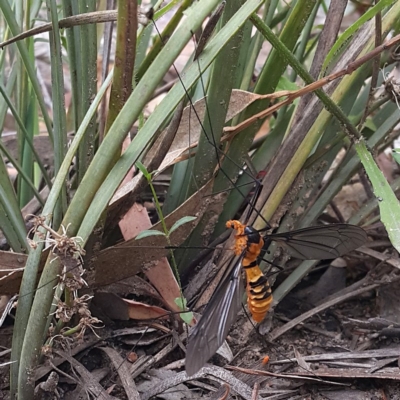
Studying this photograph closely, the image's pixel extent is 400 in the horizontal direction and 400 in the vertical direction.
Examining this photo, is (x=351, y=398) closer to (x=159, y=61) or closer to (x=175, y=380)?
(x=175, y=380)

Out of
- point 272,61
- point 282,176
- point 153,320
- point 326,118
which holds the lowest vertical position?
point 153,320

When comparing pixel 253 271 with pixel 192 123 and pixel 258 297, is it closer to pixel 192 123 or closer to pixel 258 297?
pixel 258 297

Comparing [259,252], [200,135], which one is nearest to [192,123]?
[200,135]

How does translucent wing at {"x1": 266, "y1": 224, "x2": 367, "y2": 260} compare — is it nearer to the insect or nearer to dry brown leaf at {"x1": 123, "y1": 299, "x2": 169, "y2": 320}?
the insect

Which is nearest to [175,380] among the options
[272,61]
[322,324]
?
[322,324]

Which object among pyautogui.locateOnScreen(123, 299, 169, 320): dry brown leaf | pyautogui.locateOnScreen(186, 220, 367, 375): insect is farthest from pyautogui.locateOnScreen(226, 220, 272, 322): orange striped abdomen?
pyautogui.locateOnScreen(123, 299, 169, 320): dry brown leaf

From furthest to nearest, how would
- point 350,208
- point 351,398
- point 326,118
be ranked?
point 350,208 → point 326,118 → point 351,398

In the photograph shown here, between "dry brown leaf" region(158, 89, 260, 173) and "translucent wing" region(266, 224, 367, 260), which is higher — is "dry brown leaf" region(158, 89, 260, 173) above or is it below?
above
